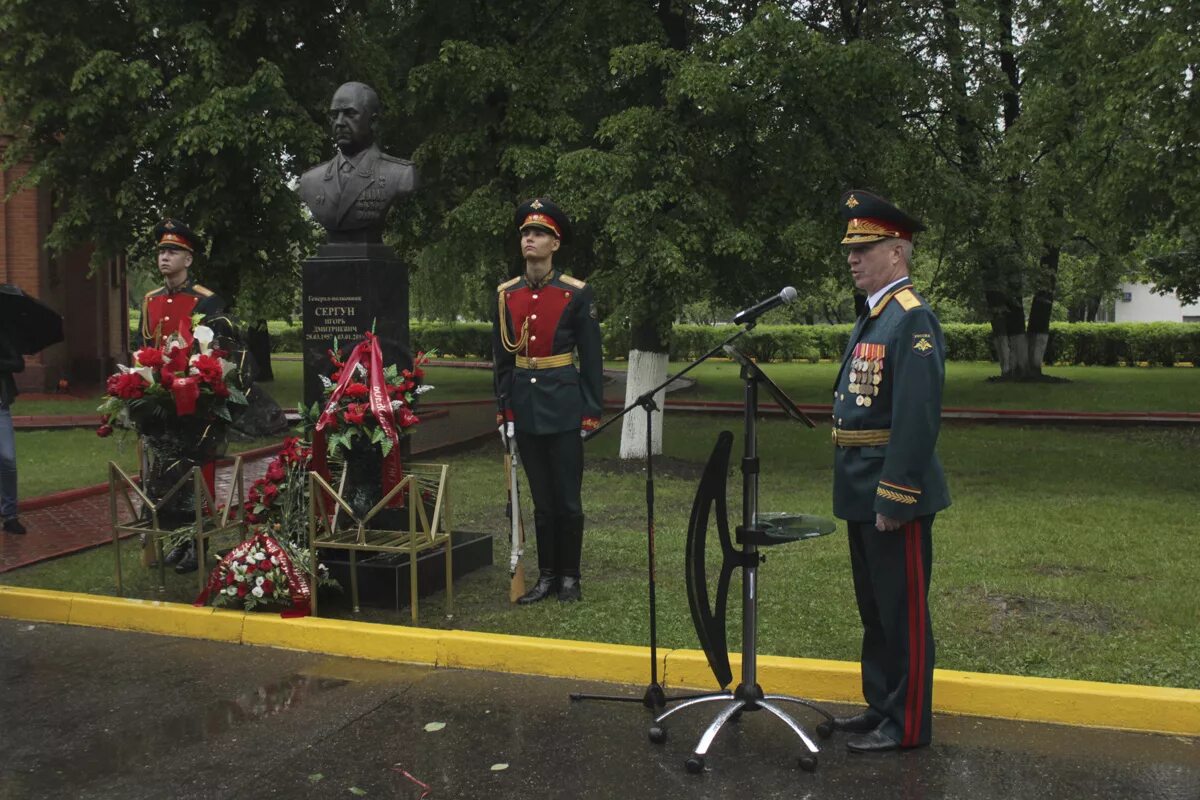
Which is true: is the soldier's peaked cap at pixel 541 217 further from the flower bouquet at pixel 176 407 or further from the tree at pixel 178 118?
the tree at pixel 178 118

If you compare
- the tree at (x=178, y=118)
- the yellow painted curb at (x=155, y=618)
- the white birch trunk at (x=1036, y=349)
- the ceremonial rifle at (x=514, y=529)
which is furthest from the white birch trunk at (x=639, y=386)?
the white birch trunk at (x=1036, y=349)

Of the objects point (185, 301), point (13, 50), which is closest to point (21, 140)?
point (13, 50)

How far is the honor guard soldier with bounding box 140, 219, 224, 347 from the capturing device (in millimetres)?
7875

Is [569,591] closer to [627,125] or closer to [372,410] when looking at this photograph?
[372,410]

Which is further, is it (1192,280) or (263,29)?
(1192,280)

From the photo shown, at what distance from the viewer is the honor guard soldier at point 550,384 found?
661cm

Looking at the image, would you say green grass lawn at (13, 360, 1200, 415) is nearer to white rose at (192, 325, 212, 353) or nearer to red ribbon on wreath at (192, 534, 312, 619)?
white rose at (192, 325, 212, 353)

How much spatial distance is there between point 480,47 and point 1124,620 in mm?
10169

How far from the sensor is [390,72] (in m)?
16.2

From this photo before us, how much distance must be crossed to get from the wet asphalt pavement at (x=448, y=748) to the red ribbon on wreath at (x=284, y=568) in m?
0.66

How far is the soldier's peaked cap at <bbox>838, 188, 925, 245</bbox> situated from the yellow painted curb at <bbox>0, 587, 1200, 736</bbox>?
6.64 ft

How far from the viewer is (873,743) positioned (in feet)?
15.0

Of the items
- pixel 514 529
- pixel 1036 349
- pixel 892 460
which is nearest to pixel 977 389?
pixel 1036 349

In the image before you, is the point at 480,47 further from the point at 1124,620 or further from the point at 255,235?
the point at 1124,620
